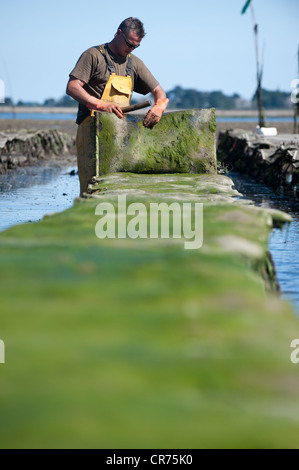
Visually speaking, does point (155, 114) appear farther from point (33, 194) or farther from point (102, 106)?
point (33, 194)

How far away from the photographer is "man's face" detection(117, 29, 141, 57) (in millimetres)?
7973

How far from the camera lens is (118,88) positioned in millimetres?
8273

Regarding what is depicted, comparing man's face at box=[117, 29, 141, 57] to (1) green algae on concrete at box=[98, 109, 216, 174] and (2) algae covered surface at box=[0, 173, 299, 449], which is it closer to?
(1) green algae on concrete at box=[98, 109, 216, 174]

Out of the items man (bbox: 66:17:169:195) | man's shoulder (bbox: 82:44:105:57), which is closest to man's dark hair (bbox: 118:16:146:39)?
man (bbox: 66:17:169:195)

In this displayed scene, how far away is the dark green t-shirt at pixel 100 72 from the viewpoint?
799 cm

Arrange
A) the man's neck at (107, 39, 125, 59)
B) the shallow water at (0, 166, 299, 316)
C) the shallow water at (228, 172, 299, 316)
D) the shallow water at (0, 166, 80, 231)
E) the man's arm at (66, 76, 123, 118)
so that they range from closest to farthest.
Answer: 1. the shallow water at (228, 172, 299, 316)
2. the shallow water at (0, 166, 299, 316)
3. the man's arm at (66, 76, 123, 118)
4. the man's neck at (107, 39, 125, 59)
5. the shallow water at (0, 166, 80, 231)

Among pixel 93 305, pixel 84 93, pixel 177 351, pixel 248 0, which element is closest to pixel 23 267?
pixel 93 305

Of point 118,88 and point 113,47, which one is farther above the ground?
point 113,47

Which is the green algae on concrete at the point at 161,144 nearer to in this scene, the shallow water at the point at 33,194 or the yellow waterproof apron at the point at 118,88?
the yellow waterproof apron at the point at 118,88

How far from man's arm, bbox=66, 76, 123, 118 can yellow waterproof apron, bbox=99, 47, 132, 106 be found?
11.2 inches

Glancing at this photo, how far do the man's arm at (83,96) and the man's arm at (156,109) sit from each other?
0.49m

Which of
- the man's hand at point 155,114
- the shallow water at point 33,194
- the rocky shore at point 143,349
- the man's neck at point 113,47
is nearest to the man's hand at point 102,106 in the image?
the man's hand at point 155,114

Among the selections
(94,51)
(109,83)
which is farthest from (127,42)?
(109,83)

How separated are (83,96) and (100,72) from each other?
0.44m
